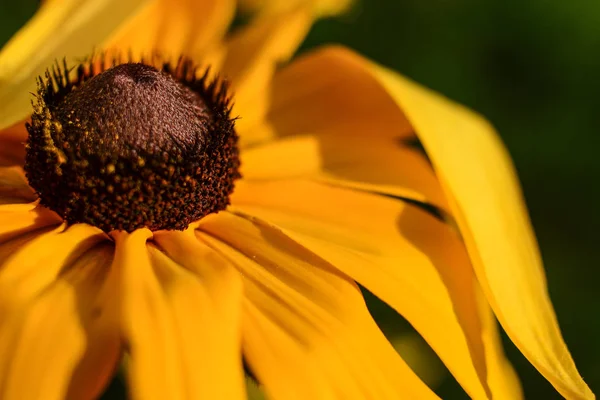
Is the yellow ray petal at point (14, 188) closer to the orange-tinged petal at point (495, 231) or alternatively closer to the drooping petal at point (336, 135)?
the drooping petal at point (336, 135)

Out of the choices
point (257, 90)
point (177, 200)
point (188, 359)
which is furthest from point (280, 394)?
point (257, 90)

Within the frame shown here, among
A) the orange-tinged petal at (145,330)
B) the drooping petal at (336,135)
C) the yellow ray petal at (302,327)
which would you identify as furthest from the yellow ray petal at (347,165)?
the orange-tinged petal at (145,330)

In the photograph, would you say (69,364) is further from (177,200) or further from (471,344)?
(471,344)

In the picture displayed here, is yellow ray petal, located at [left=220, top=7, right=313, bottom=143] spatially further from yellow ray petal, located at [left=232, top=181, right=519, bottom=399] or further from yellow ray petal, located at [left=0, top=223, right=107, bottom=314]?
yellow ray petal, located at [left=0, top=223, right=107, bottom=314]

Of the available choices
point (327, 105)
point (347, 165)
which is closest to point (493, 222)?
point (347, 165)

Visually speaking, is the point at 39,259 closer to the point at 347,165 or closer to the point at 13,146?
the point at 13,146

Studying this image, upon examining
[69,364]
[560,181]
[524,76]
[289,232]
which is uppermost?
[524,76]
